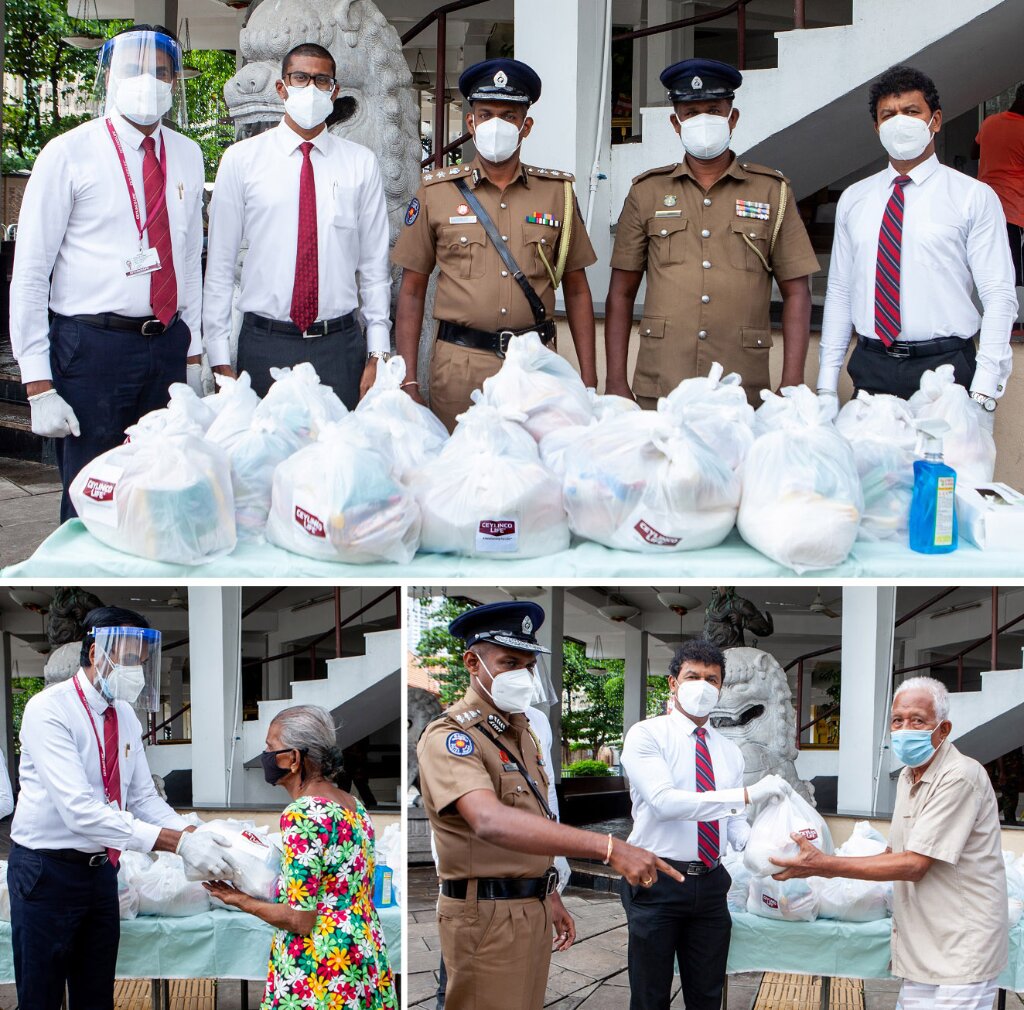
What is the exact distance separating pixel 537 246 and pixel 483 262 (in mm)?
163

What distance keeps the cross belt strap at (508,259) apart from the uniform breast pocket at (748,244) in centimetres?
57

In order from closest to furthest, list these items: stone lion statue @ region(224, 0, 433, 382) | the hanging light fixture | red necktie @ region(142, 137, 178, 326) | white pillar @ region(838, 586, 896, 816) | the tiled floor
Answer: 1. red necktie @ region(142, 137, 178, 326)
2. stone lion statue @ region(224, 0, 433, 382)
3. the tiled floor
4. white pillar @ region(838, 586, 896, 816)
5. the hanging light fixture

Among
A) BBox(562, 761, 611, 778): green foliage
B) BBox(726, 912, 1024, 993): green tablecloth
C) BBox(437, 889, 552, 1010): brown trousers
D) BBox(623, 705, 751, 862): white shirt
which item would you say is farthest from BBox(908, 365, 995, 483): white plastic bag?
BBox(562, 761, 611, 778): green foliage

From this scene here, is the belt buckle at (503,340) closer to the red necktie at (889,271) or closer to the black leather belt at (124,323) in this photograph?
the black leather belt at (124,323)

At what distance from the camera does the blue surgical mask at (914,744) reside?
300 cm

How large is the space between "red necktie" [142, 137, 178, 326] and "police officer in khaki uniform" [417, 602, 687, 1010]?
1.40m

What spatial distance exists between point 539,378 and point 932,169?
1.46m

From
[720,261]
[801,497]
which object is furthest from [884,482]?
[720,261]

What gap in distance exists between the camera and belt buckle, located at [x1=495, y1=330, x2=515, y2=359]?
12.9 ft

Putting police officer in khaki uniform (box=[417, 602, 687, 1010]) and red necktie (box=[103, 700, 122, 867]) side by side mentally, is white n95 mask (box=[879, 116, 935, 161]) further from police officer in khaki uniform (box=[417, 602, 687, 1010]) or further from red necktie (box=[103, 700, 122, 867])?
red necktie (box=[103, 700, 122, 867])

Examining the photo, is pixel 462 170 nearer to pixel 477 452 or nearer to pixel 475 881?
pixel 477 452

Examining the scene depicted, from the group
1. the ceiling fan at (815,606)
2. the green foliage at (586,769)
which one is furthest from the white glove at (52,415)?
the green foliage at (586,769)

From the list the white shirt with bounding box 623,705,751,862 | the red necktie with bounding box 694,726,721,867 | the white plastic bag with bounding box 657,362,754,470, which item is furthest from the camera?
the red necktie with bounding box 694,726,721,867

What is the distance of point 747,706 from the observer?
5109mm
